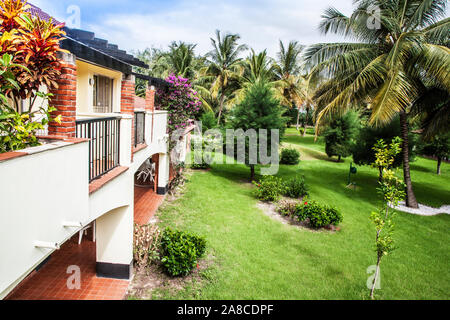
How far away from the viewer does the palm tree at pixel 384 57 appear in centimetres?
1206

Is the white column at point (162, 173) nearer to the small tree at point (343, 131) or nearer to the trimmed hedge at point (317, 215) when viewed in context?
the trimmed hedge at point (317, 215)

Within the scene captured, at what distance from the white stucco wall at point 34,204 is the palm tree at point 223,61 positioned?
27.7 m

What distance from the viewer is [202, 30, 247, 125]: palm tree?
31094 mm

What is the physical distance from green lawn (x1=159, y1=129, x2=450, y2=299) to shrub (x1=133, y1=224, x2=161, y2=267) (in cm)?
131

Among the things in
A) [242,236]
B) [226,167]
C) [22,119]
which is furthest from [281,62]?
[22,119]

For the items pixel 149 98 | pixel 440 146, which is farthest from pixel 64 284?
pixel 440 146

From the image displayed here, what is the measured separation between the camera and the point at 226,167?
21.9 m

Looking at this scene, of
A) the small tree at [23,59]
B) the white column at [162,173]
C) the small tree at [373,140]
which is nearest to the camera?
the small tree at [23,59]

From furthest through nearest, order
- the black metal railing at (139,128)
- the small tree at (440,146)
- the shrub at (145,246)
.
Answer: the small tree at (440,146), the black metal railing at (139,128), the shrub at (145,246)

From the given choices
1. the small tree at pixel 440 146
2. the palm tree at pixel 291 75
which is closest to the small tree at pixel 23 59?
the small tree at pixel 440 146

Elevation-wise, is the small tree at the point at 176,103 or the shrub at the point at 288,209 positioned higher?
the small tree at the point at 176,103

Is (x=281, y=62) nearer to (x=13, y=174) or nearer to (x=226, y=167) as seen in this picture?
(x=226, y=167)

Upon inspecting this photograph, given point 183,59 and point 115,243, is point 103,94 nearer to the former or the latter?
point 115,243
